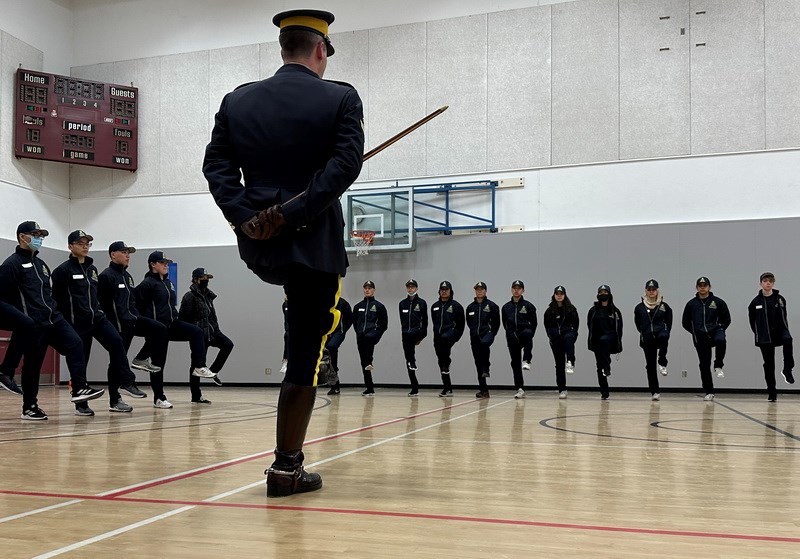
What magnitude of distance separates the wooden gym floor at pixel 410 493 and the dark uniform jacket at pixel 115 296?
255 centimetres

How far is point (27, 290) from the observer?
822 centimetres

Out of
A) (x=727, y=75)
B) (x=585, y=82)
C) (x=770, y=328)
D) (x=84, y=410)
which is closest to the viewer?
(x=84, y=410)

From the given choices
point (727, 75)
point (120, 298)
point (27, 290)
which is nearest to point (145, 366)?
point (120, 298)

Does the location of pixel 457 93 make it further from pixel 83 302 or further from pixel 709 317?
pixel 83 302

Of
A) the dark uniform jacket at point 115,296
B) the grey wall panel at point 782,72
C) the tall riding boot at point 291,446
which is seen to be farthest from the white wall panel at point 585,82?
the tall riding boot at point 291,446

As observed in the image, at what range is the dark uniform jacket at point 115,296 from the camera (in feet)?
31.8

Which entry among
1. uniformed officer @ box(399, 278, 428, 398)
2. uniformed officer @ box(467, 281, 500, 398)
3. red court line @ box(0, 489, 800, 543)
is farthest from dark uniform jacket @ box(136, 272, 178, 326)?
red court line @ box(0, 489, 800, 543)

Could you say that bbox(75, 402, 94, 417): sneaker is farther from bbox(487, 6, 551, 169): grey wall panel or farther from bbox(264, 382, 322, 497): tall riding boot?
bbox(487, 6, 551, 169): grey wall panel

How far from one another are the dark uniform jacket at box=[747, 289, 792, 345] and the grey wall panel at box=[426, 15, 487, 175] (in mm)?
6580

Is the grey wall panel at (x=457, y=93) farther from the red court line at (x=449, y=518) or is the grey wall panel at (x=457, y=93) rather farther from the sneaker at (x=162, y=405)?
the red court line at (x=449, y=518)

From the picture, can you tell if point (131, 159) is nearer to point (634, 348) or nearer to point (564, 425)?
point (634, 348)

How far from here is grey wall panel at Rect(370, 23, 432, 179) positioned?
17922mm

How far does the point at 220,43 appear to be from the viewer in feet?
64.5

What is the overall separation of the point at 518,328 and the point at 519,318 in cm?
19
